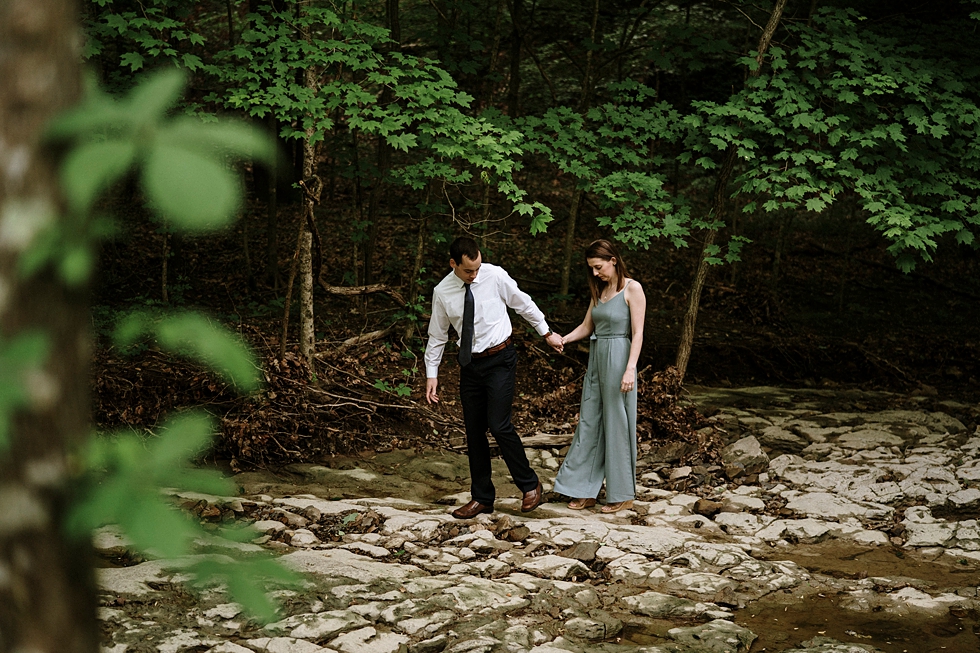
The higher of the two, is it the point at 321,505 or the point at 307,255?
the point at 307,255

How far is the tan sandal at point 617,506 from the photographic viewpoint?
662 cm

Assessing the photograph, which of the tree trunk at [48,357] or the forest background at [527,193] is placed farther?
the forest background at [527,193]

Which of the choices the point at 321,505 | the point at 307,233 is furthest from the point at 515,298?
the point at 307,233

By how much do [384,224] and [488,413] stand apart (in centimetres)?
1059

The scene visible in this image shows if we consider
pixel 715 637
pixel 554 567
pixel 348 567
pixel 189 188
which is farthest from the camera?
pixel 554 567

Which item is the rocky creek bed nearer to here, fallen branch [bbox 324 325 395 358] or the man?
the man

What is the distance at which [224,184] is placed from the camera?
83 cm

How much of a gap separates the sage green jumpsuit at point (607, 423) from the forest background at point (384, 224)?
1.69m

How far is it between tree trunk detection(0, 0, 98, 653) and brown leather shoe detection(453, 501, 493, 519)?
5041mm

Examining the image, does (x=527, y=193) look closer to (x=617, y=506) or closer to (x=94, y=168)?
(x=617, y=506)

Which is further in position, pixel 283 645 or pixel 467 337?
pixel 467 337

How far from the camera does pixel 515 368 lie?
6520mm

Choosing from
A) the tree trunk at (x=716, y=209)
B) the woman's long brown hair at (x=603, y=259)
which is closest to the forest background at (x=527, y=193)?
the tree trunk at (x=716, y=209)

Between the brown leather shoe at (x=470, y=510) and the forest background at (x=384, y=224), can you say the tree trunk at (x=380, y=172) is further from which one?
the brown leather shoe at (x=470, y=510)
